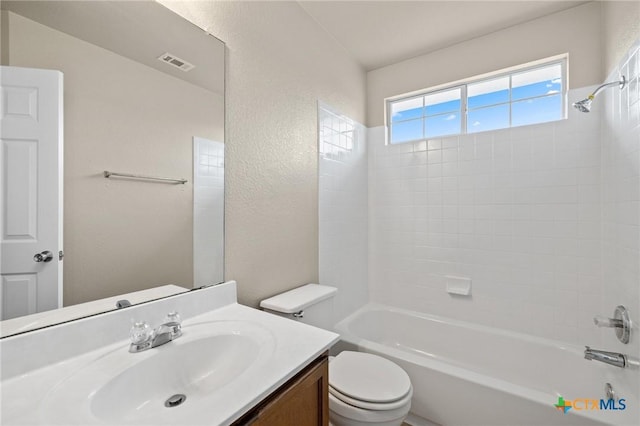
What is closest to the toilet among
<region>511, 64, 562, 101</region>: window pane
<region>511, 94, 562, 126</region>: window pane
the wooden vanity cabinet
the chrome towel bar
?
the wooden vanity cabinet

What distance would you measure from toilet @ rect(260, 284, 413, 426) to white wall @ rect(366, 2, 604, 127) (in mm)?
1874

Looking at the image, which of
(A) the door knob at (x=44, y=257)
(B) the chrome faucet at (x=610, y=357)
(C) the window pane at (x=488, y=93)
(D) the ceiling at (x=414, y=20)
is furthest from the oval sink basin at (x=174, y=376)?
(C) the window pane at (x=488, y=93)

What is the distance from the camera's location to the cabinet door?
28.9 inches

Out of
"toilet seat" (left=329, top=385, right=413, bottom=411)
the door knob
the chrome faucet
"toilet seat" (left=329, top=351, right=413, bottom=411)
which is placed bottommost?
"toilet seat" (left=329, top=385, right=413, bottom=411)

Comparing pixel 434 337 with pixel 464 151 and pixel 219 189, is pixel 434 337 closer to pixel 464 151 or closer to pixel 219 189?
pixel 464 151

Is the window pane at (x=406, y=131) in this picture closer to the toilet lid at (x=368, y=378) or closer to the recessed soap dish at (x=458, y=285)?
the recessed soap dish at (x=458, y=285)

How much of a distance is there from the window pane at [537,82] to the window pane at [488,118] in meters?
0.12

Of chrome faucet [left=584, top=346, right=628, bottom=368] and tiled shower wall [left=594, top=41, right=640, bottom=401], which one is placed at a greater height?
tiled shower wall [left=594, top=41, right=640, bottom=401]

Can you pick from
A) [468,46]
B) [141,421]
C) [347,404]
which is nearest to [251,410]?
[141,421]

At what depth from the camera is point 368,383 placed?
1392 millimetres

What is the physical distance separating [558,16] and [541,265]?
1733 millimetres

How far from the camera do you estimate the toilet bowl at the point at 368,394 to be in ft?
4.11

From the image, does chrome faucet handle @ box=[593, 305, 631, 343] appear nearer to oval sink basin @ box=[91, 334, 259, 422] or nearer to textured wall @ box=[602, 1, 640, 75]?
textured wall @ box=[602, 1, 640, 75]

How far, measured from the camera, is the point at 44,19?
2.79 feet
